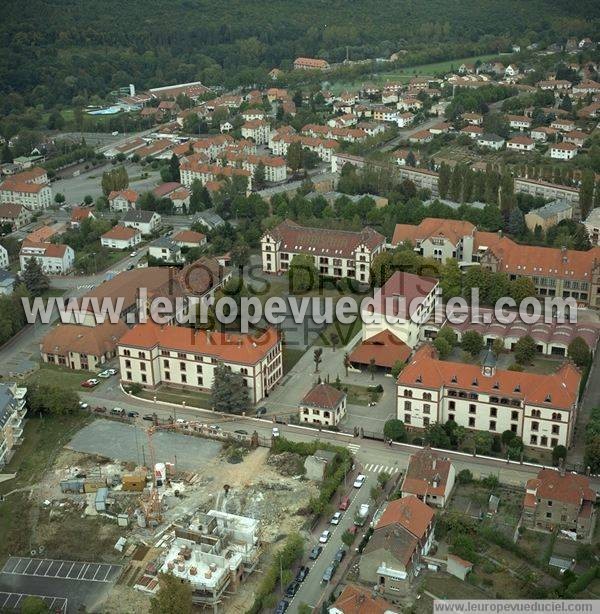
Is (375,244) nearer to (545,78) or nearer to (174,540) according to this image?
(174,540)

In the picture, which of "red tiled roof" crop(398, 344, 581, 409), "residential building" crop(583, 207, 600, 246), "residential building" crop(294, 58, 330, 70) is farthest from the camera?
"residential building" crop(294, 58, 330, 70)

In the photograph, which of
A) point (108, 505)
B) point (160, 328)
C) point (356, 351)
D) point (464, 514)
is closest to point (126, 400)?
point (160, 328)

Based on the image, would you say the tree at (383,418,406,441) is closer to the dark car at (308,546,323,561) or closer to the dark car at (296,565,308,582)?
the dark car at (308,546,323,561)

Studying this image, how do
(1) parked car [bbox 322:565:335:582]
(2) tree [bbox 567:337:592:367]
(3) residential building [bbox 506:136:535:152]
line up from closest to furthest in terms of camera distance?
(1) parked car [bbox 322:565:335:582] < (2) tree [bbox 567:337:592:367] < (3) residential building [bbox 506:136:535:152]

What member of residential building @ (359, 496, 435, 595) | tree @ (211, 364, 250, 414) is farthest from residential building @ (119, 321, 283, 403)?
residential building @ (359, 496, 435, 595)

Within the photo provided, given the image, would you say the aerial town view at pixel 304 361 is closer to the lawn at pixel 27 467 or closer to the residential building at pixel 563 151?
the lawn at pixel 27 467

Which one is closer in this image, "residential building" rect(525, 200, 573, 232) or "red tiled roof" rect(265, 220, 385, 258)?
"red tiled roof" rect(265, 220, 385, 258)

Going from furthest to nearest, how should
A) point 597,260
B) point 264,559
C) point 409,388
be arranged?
point 597,260 < point 409,388 < point 264,559
